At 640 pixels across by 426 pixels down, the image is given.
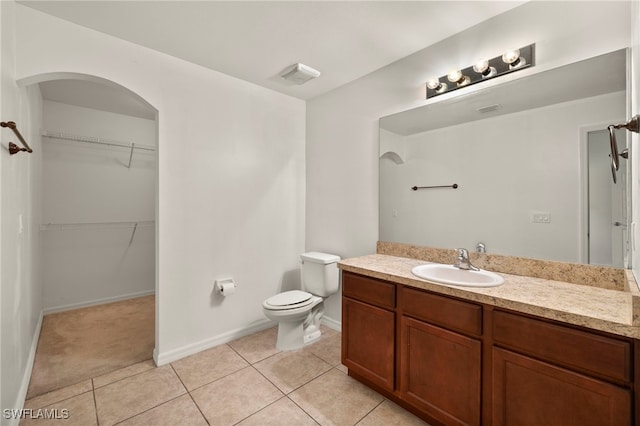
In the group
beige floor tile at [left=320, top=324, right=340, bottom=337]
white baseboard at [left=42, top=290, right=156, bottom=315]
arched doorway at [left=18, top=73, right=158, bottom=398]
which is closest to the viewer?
beige floor tile at [left=320, top=324, right=340, bottom=337]

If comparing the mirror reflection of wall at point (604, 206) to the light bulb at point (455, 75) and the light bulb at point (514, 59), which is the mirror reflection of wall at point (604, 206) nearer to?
the light bulb at point (514, 59)

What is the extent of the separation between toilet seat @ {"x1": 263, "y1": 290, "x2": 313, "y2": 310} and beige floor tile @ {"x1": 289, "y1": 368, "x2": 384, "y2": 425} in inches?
23.2

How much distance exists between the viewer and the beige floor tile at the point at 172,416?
167cm

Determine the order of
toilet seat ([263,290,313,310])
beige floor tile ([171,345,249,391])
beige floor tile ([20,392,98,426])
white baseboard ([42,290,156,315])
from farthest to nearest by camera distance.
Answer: white baseboard ([42,290,156,315]) < toilet seat ([263,290,313,310]) < beige floor tile ([171,345,249,391]) < beige floor tile ([20,392,98,426])

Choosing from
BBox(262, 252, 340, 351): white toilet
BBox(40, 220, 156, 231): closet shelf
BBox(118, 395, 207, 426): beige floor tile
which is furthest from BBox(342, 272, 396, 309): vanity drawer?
BBox(40, 220, 156, 231): closet shelf

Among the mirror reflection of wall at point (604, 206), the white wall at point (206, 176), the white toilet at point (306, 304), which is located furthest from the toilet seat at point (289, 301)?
the mirror reflection of wall at point (604, 206)

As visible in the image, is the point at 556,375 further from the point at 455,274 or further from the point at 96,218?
the point at 96,218

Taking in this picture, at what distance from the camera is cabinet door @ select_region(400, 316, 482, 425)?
1.42 metres

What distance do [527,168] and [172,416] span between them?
102 inches

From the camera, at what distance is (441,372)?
5.08ft

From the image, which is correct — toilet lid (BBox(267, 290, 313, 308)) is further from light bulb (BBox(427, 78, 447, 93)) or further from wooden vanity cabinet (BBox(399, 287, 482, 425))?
light bulb (BBox(427, 78, 447, 93))

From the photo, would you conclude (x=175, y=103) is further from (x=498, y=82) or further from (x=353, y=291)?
(x=498, y=82)

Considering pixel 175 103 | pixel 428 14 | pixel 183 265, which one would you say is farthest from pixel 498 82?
pixel 183 265

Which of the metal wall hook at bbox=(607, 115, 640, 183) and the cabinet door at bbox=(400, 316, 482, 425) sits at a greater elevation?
the metal wall hook at bbox=(607, 115, 640, 183)
